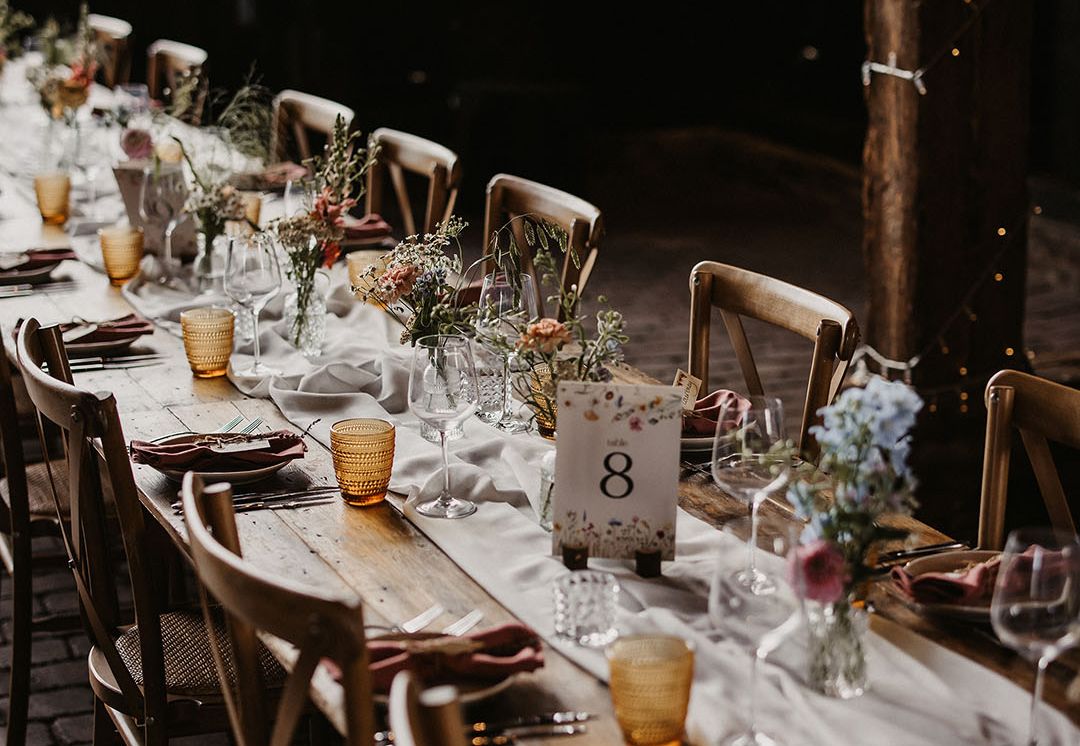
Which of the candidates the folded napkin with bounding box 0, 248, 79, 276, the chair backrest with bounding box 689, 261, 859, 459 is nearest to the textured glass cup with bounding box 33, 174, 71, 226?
the folded napkin with bounding box 0, 248, 79, 276

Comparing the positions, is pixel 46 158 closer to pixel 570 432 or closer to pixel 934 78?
pixel 934 78

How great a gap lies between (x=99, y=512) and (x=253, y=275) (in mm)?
645

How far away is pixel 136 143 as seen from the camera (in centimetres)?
389

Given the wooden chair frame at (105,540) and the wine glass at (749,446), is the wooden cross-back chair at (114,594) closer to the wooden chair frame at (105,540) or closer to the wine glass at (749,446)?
the wooden chair frame at (105,540)

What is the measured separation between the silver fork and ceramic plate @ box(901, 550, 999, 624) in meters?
0.52

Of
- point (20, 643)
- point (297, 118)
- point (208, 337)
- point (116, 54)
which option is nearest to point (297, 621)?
point (208, 337)

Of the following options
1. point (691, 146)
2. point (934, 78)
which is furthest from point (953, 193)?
point (691, 146)

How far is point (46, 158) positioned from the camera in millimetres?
4441

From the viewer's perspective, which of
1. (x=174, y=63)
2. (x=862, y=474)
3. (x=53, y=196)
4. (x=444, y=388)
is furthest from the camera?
(x=174, y=63)

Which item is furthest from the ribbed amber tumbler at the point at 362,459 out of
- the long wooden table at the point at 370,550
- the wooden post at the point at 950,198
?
the wooden post at the point at 950,198

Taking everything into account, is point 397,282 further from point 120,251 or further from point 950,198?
point 950,198

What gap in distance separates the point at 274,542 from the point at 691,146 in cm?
754

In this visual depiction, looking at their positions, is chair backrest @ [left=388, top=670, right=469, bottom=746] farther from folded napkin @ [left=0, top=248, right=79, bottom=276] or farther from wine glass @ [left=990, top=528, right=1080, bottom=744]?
folded napkin @ [left=0, top=248, right=79, bottom=276]

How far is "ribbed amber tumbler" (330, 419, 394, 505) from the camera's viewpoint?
2.03 m
